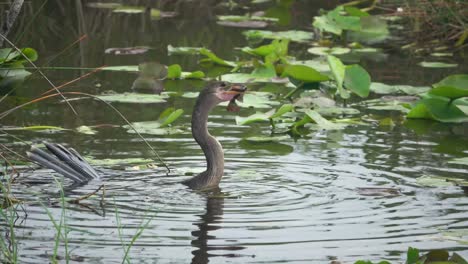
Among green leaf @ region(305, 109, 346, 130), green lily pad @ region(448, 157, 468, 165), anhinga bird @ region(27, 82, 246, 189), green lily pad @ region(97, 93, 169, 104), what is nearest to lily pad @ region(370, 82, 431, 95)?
green leaf @ region(305, 109, 346, 130)

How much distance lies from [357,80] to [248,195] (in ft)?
9.92

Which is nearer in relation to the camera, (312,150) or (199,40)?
(312,150)

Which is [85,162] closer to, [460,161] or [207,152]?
[207,152]

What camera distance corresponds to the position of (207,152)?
7199mm

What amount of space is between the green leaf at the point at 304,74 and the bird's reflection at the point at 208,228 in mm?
2506

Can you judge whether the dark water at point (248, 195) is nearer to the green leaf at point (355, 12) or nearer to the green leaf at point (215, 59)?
the green leaf at point (215, 59)

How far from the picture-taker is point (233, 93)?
7387mm

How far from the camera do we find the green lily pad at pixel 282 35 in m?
12.5

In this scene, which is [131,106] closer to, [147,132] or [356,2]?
[147,132]

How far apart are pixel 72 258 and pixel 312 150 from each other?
10.3 feet

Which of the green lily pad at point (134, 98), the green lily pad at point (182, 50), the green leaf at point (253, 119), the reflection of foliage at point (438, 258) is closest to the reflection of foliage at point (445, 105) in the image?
the green leaf at point (253, 119)

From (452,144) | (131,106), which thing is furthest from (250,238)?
(131,106)

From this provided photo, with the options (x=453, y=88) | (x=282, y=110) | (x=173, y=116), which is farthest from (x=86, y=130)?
(x=453, y=88)

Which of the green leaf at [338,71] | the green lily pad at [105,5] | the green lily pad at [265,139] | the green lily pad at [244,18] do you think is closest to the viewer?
the green lily pad at [265,139]
